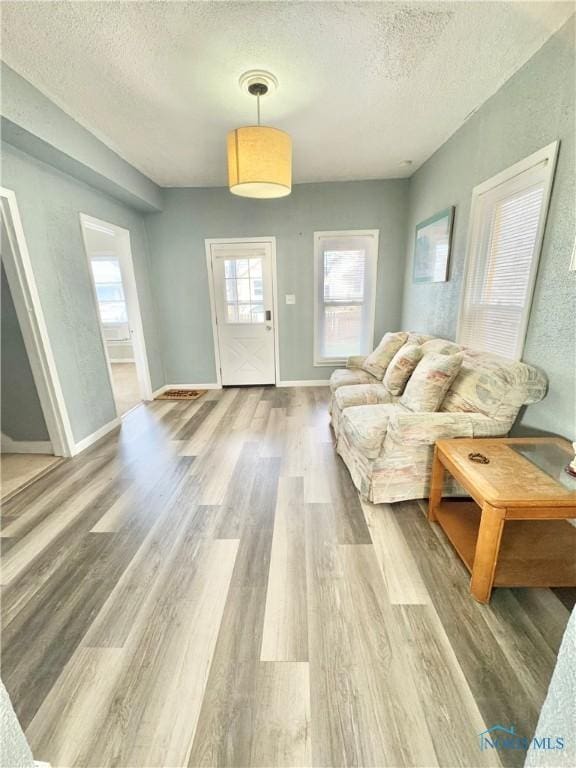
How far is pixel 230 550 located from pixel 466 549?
119cm

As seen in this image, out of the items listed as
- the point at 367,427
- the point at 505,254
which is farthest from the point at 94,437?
the point at 505,254

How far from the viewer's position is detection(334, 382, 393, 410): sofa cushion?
99.7 inches

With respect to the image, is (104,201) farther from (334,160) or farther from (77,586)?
(77,586)

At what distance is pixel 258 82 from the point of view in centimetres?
197

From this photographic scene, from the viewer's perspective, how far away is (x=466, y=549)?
4.85 ft

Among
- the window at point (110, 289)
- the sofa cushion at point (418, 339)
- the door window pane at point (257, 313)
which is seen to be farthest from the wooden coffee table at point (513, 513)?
the window at point (110, 289)

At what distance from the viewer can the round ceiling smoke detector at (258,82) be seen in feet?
6.28

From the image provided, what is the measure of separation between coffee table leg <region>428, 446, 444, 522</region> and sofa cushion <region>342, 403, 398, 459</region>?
317 mm

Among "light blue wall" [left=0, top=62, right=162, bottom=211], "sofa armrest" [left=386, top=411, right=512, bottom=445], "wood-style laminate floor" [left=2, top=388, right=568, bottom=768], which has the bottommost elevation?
"wood-style laminate floor" [left=2, top=388, right=568, bottom=768]

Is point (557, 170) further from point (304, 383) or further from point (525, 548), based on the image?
point (304, 383)

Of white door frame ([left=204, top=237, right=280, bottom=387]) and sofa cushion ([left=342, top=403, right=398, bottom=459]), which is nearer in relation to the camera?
sofa cushion ([left=342, top=403, right=398, bottom=459])

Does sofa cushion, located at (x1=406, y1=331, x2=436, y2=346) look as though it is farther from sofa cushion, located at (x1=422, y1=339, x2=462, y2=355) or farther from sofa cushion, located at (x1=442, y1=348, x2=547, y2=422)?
sofa cushion, located at (x1=442, y1=348, x2=547, y2=422)

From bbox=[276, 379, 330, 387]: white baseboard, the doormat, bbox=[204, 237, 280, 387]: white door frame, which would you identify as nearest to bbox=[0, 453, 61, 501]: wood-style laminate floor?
the doormat

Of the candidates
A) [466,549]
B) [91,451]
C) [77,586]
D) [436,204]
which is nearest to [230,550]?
[77,586]
